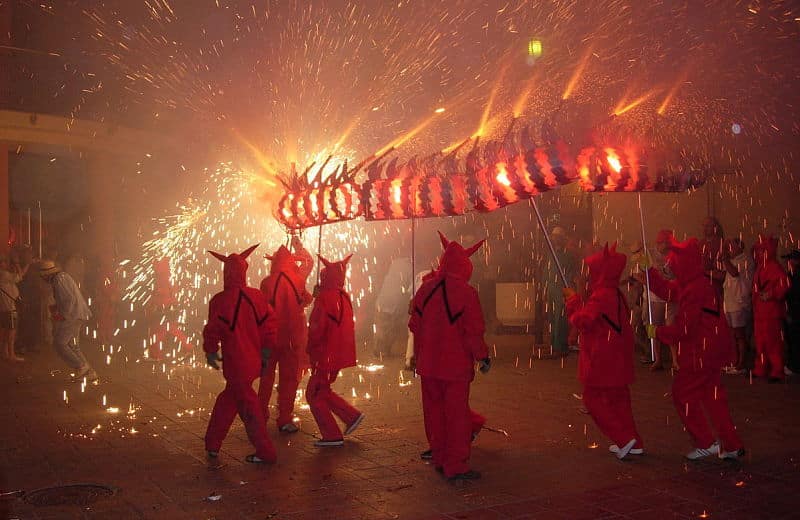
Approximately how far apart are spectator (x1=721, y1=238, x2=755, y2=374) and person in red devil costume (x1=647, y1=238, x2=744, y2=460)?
4801 millimetres

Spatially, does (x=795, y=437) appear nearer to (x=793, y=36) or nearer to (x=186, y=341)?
(x=793, y=36)

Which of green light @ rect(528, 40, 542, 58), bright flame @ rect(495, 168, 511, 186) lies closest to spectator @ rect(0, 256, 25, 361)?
green light @ rect(528, 40, 542, 58)

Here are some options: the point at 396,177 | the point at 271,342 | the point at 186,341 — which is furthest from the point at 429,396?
the point at 186,341

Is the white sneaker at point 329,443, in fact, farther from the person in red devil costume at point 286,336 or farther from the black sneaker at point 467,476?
the black sneaker at point 467,476

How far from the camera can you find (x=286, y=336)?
7672 mm

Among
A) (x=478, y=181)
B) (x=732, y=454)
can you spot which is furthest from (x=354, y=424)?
(x=732, y=454)

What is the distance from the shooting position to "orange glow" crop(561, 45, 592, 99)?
1107 centimetres

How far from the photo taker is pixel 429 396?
607 centimetres

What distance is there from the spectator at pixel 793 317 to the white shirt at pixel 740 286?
0.48 meters

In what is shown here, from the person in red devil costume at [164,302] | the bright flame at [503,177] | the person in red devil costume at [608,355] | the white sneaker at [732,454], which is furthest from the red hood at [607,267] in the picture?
the person in red devil costume at [164,302]

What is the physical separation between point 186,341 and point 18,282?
3.43 metres

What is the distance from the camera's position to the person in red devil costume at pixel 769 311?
33.1 ft

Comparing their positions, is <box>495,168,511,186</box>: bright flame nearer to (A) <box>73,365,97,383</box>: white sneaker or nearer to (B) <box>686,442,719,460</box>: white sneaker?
(B) <box>686,442,719,460</box>: white sneaker

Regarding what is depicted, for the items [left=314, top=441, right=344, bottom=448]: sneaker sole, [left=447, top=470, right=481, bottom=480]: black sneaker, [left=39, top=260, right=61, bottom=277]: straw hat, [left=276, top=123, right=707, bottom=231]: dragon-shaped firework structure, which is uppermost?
[left=276, top=123, right=707, bottom=231]: dragon-shaped firework structure
